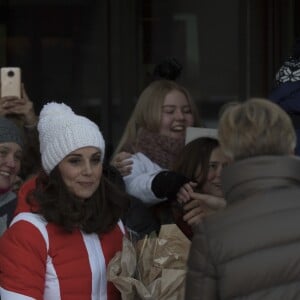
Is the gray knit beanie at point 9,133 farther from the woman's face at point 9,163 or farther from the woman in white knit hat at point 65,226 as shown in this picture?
the woman in white knit hat at point 65,226

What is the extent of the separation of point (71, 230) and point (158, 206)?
873 mm

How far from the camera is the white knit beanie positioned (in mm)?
4051

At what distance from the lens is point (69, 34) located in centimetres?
785

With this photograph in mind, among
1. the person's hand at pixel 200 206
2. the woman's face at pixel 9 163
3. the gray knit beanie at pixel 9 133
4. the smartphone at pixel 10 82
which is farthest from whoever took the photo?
the smartphone at pixel 10 82

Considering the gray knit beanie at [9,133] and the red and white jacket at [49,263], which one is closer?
the red and white jacket at [49,263]

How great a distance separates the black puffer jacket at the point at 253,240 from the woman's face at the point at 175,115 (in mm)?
1916

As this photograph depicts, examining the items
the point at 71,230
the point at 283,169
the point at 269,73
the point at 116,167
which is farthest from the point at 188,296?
the point at 269,73

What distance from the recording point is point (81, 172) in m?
4.01

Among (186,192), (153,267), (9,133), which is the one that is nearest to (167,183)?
(186,192)

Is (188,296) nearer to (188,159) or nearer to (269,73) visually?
(188,159)

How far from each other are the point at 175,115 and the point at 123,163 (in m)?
0.41

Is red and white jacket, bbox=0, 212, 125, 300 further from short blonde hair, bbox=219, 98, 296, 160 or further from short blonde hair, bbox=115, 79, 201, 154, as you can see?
short blonde hair, bbox=115, 79, 201, 154

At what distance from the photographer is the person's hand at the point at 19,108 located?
193 inches

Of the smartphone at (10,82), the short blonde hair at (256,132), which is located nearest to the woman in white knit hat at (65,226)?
the smartphone at (10,82)
